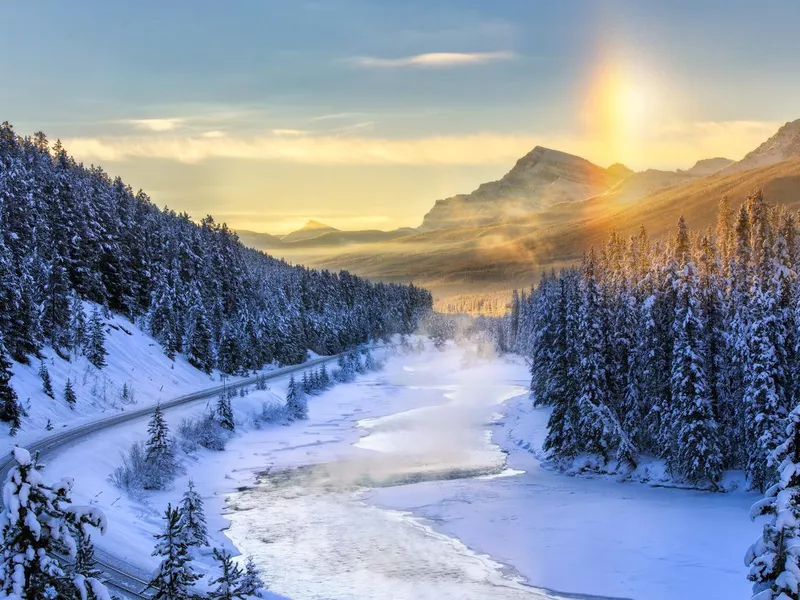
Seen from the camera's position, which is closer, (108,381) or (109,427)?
(109,427)

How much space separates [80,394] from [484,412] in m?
39.4

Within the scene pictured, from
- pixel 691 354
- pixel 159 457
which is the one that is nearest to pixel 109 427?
pixel 159 457

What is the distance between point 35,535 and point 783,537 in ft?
33.9

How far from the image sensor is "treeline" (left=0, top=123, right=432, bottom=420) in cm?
5873

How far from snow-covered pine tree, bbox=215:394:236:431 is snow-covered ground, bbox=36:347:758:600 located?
1.78 metres

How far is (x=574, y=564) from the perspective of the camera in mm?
28078

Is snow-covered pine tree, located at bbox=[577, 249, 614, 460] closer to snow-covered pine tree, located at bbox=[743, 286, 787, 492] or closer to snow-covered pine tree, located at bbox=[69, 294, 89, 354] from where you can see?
snow-covered pine tree, located at bbox=[743, 286, 787, 492]

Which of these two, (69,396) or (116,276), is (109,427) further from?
(116,276)

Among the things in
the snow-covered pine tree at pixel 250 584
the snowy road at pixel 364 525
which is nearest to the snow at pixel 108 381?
the snowy road at pixel 364 525

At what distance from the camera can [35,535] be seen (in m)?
8.34

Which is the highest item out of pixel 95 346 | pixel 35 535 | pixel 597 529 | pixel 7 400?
pixel 35 535

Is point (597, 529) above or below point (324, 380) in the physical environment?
above

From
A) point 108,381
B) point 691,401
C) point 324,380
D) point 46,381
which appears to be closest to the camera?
point 691,401

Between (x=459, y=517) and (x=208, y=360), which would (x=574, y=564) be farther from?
(x=208, y=360)
